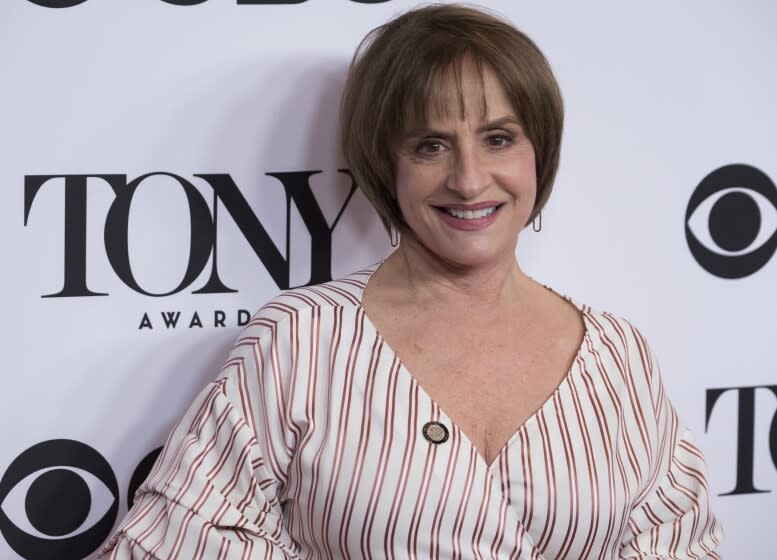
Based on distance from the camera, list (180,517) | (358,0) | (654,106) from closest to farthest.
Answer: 1. (180,517)
2. (358,0)
3. (654,106)

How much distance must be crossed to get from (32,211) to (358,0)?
623 mm

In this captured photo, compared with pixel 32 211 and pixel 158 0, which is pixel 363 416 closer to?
pixel 32 211

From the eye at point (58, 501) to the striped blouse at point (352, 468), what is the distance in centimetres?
26

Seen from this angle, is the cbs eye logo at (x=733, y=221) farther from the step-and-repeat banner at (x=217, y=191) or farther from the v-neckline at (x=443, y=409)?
the v-neckline at (x=443, y=409)

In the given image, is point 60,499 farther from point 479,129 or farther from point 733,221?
point 733,221

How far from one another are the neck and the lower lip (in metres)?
0.08

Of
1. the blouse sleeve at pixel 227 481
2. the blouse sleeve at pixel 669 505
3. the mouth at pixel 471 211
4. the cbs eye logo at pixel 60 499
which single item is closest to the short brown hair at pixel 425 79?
the mouth at pixel 471 211

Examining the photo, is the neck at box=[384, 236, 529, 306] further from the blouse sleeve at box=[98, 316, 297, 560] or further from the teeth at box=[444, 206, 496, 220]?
the blouse sleeve at box=[98, 316, 297, 560]

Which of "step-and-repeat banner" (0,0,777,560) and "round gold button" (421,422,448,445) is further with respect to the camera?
"step-and-repeat banner" (0,0,777,560)

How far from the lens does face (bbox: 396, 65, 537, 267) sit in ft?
4.95

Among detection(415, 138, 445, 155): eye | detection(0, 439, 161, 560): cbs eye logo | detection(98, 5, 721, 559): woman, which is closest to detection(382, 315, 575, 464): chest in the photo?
detection(98, 5, 721, 559): woman

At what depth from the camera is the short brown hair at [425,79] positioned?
1.52m

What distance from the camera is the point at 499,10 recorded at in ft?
6.12

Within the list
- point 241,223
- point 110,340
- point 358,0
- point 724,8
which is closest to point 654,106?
point 724,8
